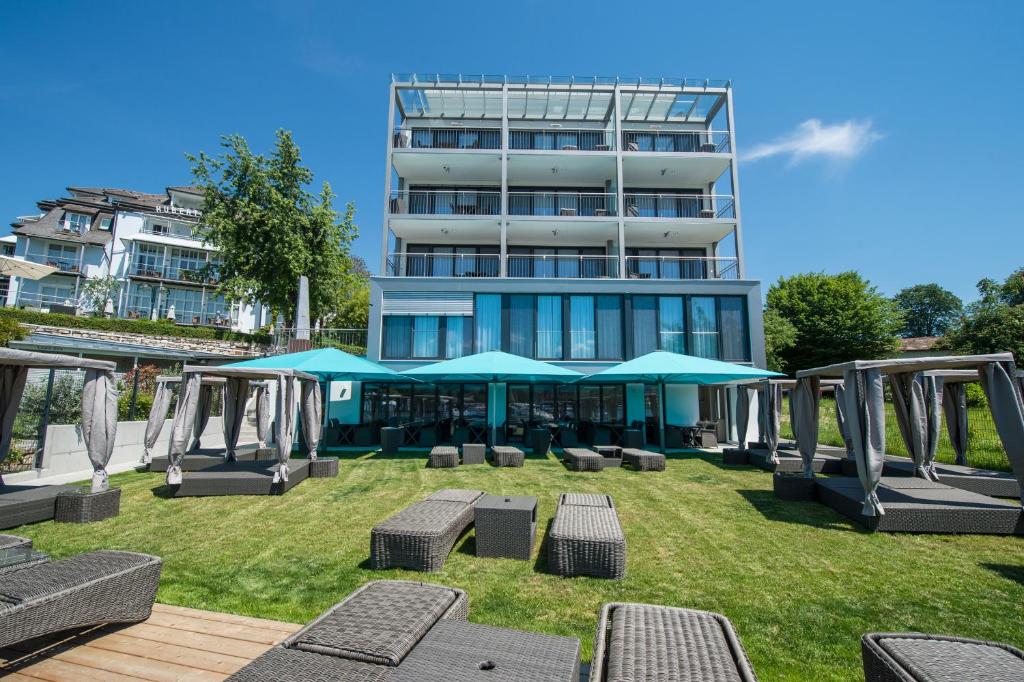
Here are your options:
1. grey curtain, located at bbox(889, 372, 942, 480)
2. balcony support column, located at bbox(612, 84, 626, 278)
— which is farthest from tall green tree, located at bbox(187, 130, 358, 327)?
grey curtain, located at bbox(889, 372, 942, 480)

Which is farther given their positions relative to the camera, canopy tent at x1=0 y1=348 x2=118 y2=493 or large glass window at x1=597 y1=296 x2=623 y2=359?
large glass window at x1=597 y1=296 x2=623 y2=359

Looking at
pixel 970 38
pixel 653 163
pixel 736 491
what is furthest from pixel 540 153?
pixel 736 491

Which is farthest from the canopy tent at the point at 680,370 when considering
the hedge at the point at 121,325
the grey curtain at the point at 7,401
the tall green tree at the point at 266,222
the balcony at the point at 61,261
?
the balcony at the point at 61,261

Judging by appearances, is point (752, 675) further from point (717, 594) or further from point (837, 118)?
point (837, 118)

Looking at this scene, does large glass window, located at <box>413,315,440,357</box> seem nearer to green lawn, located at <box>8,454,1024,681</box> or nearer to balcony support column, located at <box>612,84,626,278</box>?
balcony support column, located at <box>612,84,626,278</box>

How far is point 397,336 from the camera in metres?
15.1

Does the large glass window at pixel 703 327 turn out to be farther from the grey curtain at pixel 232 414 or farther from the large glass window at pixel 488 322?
the grey curtain at pixel 232 414

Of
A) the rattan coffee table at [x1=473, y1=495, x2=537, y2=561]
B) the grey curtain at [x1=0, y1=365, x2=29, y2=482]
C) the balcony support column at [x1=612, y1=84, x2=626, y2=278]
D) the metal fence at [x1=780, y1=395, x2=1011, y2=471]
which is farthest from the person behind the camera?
the balcony support column at [x1=612, y1=84, x2=626, y2=278]

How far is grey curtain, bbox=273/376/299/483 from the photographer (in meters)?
7.13

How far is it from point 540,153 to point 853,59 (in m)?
10.1

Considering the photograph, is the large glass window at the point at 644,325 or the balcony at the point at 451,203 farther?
the balcony at the point at 451,203

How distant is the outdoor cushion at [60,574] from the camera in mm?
2424

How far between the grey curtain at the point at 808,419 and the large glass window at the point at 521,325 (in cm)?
867

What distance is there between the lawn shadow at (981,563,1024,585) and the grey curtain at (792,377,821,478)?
2913mm
